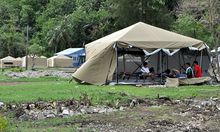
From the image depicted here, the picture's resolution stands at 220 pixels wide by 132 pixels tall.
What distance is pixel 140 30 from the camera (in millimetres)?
27016

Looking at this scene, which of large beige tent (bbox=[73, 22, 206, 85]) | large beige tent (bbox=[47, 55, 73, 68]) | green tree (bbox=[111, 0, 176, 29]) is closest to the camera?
large beige tent (bbox=[73, 22, 206, 85])

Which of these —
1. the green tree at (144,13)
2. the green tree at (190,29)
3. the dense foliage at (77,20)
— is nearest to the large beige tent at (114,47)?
the dense foliage at (77,20)

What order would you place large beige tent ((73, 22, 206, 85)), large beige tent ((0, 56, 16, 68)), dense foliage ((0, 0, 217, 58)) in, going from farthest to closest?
large beige tent ((0, 56, 16, 68)) → dense foliage ((0, 0, 217, 58)) → large beige tent ((73, 22, 206, 85))

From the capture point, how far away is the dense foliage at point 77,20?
5469 cm

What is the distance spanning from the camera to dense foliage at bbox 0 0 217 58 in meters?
54.7

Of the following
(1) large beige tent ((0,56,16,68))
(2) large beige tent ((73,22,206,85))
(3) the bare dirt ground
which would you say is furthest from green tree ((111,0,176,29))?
(3) the bare dirt ground

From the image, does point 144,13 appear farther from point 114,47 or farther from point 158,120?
point 158,120

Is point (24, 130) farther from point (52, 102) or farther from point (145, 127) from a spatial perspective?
point (52, 102)

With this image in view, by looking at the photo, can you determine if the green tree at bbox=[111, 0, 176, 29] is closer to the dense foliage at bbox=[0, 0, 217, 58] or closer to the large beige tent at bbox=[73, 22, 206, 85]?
the dense foliage at bbox=[0, 0, 217, 58]

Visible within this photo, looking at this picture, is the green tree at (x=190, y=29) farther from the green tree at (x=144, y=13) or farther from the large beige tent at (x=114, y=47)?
the large beige tent at (x=114, y=47)

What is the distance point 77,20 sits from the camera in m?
83.8

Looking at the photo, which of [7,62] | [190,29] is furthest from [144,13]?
[7,62]

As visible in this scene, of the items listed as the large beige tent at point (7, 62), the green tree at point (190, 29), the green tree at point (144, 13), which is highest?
the green tree at point (144, 13)

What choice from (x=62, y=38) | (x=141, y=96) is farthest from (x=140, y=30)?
(x=62, y=38)
